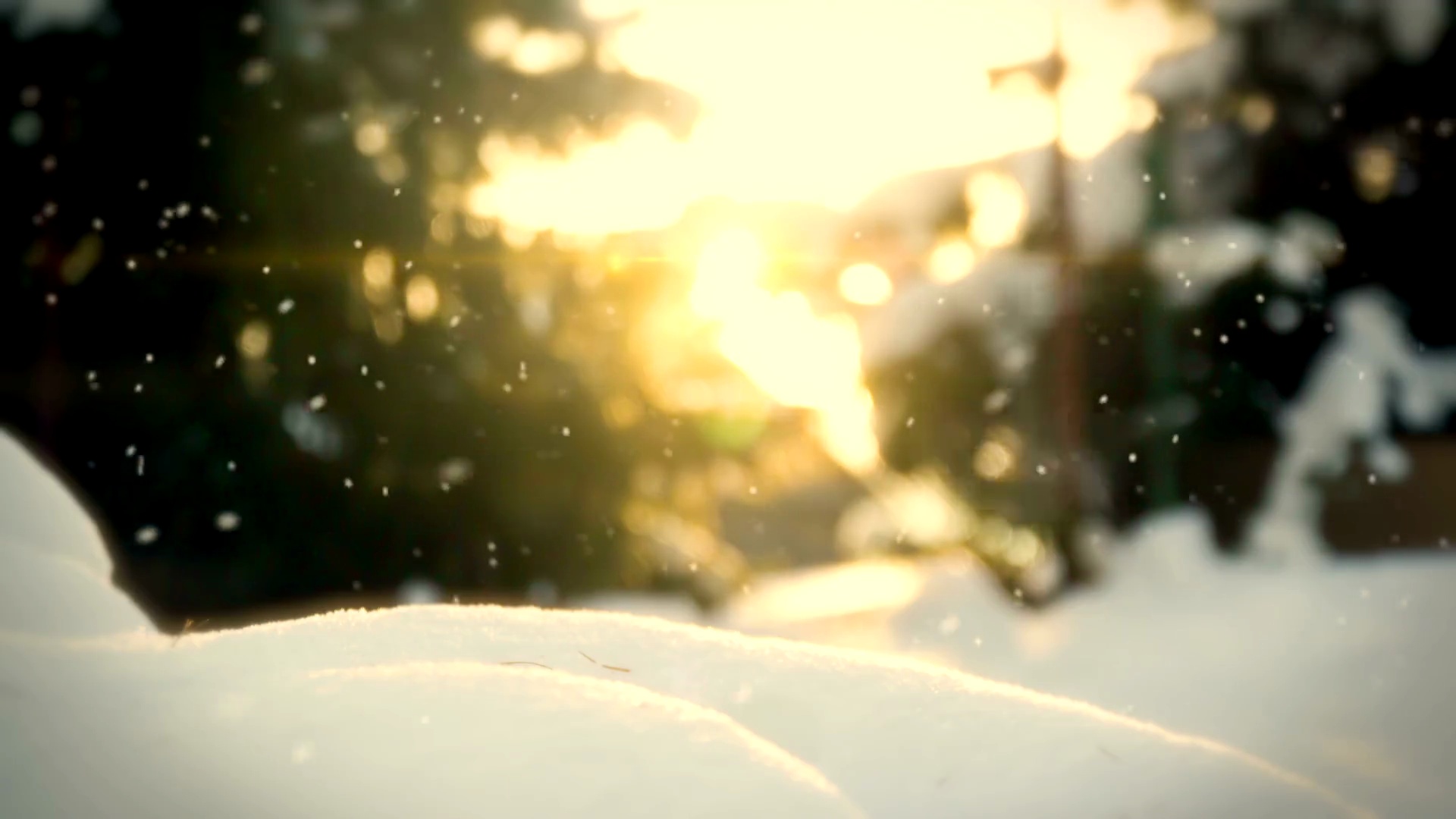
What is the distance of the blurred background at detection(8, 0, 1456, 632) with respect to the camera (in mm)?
8516

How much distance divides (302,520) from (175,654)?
708cm

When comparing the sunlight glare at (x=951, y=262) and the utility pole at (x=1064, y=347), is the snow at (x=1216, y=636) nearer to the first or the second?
the utility pole at (x=1064, y=347)

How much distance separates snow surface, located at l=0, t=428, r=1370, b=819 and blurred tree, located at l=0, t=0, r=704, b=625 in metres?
6.62

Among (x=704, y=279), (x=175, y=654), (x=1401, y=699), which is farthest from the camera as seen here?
(x=704, y=279)

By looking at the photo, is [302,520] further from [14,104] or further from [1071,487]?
[1071,487]

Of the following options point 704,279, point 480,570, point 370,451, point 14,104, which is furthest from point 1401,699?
point 14,104

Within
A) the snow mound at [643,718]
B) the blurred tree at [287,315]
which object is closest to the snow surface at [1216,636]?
the blurred tree at [287,315]

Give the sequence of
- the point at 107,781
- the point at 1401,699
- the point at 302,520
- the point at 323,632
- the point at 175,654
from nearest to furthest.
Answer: the point at 107,781 < the point at 175,654 < the point at 323,632 < the point at 1401,699 < the point at 302,520

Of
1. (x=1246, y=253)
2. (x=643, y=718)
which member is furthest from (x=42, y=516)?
(x=1246, y=253)

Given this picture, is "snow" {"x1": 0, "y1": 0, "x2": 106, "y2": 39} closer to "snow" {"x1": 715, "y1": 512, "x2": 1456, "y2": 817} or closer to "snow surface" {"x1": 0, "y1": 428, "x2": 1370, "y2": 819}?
"snow" {"x1": 715, "y1": 512, "x2": 1456, "y2": 817}

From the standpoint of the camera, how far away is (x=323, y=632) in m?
1.93

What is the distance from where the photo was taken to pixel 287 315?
866cm

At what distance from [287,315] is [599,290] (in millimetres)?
2448

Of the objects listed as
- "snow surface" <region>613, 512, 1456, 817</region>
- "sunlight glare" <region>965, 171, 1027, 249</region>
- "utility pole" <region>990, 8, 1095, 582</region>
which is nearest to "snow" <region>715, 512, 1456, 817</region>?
"snow surface" <region>613, 512, 1456, 817</region>
